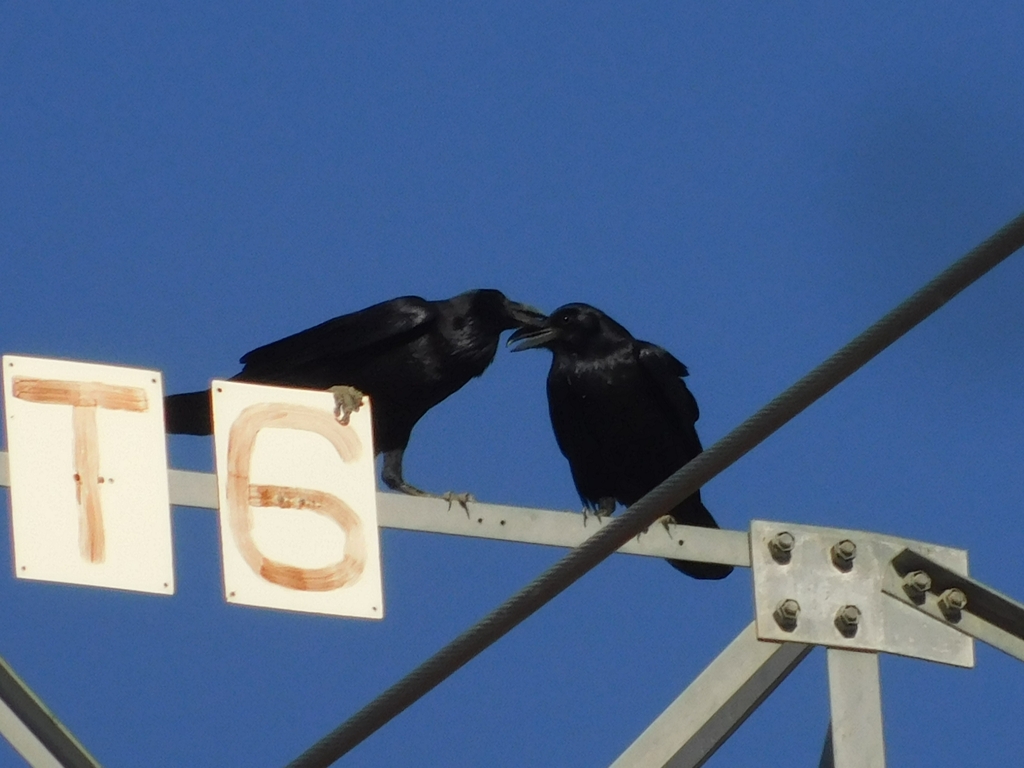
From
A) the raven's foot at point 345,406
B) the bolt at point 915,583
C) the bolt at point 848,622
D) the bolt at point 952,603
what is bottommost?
the bolt at point 848,622

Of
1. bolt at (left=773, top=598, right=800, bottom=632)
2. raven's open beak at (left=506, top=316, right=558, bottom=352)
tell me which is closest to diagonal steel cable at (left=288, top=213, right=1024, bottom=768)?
bolt at (left=773, top=598, right=800, bottom=632)

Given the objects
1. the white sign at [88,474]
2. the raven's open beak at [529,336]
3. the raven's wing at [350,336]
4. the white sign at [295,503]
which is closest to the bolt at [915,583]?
the white sign at [295,503]

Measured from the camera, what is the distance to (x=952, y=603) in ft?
13.7

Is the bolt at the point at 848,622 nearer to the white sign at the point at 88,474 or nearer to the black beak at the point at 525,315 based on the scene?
the white sign at the point at 88,474

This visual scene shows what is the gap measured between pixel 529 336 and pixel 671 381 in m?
0.62

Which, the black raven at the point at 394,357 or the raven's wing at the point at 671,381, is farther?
the raven's wing at the point at 671,381

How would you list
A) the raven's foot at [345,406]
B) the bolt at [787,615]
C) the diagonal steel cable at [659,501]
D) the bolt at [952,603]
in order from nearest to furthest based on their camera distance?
the diagonal steel cable at [659,501], the bolt at [787,615], the bolt at [952,603], the raven's foot at [345,406]

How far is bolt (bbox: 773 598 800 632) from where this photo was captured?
13.3 ft

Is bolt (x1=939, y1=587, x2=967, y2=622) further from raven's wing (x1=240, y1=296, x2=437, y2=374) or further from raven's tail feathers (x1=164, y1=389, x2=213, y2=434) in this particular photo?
raven's wing (x1=240, y1=296, x2=437, y2=374)

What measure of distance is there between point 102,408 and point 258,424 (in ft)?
1.09

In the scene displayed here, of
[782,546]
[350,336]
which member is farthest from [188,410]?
[782,546]

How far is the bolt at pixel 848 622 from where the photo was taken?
13.4ft

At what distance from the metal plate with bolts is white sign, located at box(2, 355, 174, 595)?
3.79ft

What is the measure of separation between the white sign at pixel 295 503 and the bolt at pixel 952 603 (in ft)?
3.72
